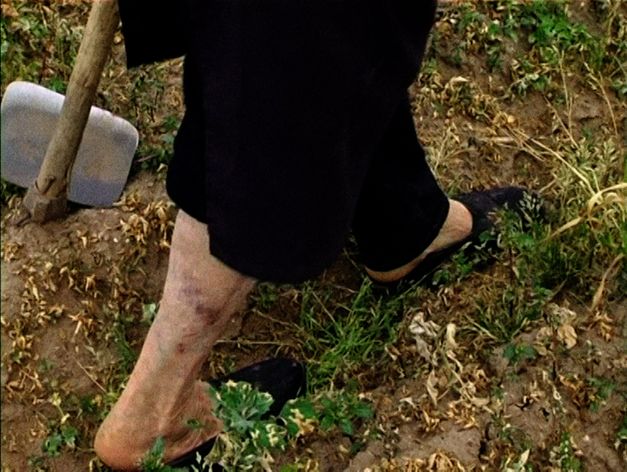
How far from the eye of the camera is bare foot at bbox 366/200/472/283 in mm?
2486

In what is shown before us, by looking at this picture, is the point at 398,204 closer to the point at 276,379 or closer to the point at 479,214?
the point at 479,214

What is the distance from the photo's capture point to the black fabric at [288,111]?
1429 millimetres

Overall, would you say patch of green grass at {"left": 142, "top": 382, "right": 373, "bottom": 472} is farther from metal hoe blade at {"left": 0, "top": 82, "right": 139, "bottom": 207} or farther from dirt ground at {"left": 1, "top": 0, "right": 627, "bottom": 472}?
metal hoe blade at {"left": 0, "top": 82, "right": 139, "bottom": 207}

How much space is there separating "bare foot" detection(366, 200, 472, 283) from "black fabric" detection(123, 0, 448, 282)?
78 centimetres

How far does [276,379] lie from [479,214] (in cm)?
67

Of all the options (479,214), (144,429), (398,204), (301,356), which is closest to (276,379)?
(301,356)

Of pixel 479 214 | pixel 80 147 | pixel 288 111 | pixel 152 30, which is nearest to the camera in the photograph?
pixel 288 111

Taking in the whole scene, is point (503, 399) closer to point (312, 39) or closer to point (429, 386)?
point (429, 386)

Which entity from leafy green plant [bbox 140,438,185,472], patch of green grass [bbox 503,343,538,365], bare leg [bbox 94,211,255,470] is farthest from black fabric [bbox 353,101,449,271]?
leafy green plant [bbox 140,438,185,472]

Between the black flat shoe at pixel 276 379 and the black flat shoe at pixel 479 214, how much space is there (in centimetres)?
34

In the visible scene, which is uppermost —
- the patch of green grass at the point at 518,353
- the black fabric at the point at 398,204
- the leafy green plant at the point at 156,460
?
the black fabric at the point at 398,204

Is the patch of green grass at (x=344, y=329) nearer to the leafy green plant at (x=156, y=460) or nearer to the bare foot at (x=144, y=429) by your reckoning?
the bare foot at (x=144, y=429)

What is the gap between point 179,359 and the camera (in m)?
1.93

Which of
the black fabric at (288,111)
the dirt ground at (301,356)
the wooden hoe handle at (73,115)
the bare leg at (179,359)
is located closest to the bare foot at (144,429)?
the bare leg at (179,359)
